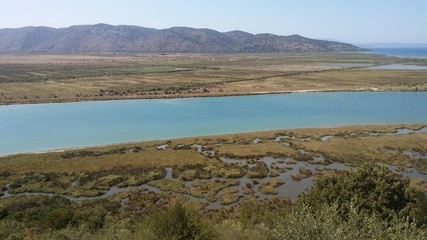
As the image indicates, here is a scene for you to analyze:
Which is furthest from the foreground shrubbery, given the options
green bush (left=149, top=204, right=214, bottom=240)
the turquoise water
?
the turquoise water

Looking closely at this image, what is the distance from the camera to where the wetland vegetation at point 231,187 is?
747 inches

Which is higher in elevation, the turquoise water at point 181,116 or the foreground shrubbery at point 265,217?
the foreground shrubbery at point 265,217

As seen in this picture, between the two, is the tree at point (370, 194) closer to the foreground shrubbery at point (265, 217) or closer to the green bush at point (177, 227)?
the foreground shrubbery at point (265, 217)

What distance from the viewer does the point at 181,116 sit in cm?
6925

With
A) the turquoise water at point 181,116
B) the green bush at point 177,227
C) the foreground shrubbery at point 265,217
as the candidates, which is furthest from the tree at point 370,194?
the turquoise water at point 181,116

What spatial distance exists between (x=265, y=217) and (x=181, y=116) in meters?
45.6

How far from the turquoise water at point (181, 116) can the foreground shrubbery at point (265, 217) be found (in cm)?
2480

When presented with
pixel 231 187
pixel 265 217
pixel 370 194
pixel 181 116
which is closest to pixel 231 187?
pixel 231 187

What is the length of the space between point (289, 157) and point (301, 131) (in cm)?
1261

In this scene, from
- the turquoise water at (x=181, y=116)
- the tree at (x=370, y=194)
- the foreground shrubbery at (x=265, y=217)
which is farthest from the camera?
the turquoise water at (x=181, y=116)

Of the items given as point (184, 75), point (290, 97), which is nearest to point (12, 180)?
point (290, 97)

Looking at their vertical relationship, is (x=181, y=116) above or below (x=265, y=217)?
below

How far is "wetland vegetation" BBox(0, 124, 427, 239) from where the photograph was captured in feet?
62.3

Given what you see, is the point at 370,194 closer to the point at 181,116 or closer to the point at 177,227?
the point at 177,227
